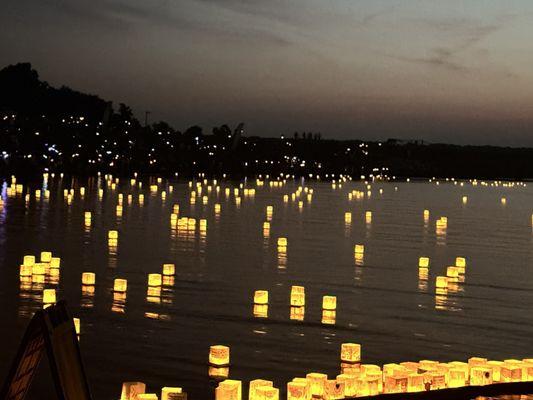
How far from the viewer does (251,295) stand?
16.0 m

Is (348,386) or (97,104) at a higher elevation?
(97,104)

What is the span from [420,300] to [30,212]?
1764 centimetres

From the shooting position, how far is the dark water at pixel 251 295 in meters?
11.2

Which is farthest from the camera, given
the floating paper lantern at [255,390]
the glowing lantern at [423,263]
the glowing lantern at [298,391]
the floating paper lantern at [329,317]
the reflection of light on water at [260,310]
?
the glowing lantern at [423,263]

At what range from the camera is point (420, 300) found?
54.0 feet

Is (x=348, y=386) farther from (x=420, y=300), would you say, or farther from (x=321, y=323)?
(x=420, y=300)

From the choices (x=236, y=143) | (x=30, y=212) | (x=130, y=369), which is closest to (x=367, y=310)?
(x=130, y=369)

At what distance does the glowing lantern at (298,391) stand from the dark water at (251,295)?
0.95 m

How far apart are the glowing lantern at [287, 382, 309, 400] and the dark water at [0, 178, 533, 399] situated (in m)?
0.95

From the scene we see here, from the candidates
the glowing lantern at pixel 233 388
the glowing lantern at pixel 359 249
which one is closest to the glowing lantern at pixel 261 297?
the glowing lantern at pixel 233 388

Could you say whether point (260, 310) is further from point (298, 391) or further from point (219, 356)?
point (298, 391)

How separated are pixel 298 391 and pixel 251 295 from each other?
6976 mm

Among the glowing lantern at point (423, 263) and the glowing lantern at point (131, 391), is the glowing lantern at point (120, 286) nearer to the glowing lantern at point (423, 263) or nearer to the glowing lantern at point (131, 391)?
the glowing lantern at point (131, 391)

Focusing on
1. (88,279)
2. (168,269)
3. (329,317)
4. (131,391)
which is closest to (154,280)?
(88,279)
